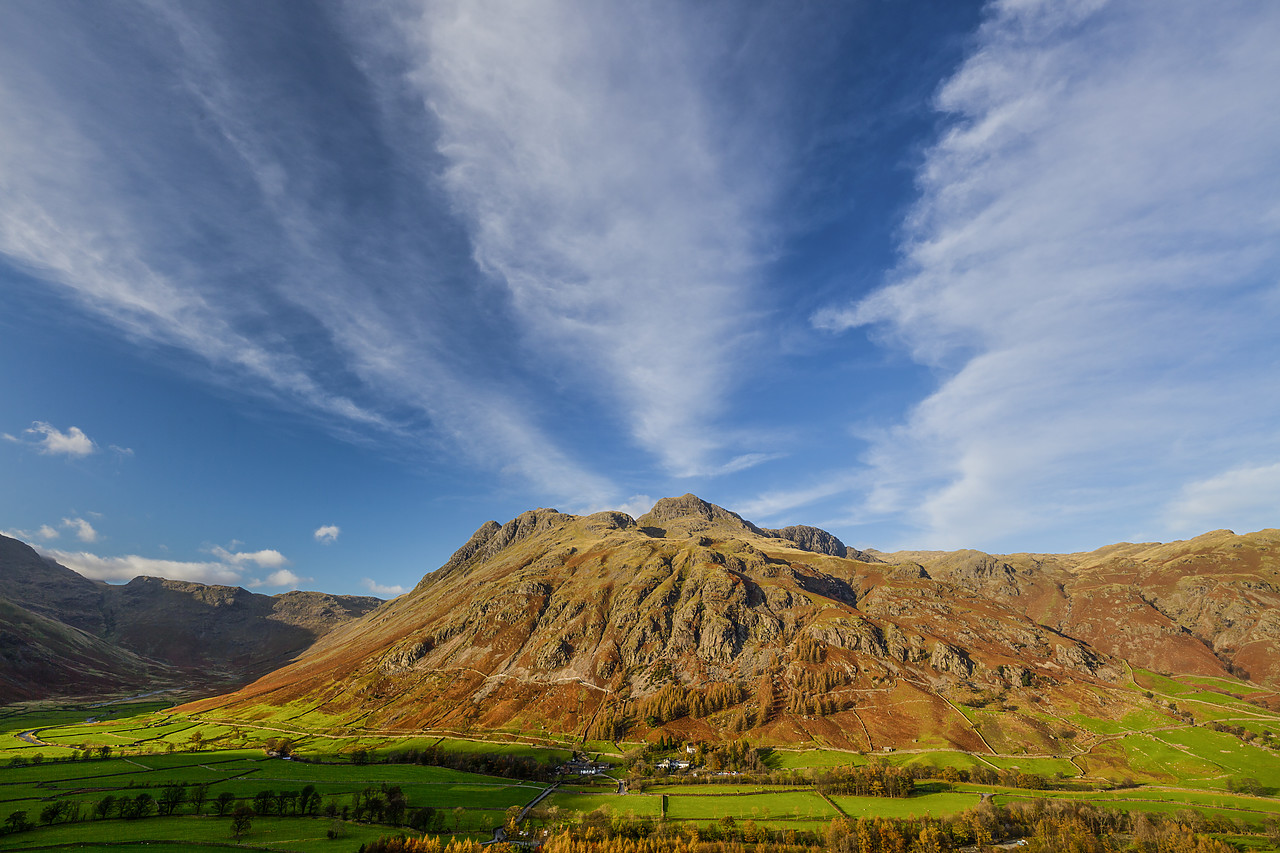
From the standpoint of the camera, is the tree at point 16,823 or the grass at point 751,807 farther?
the grass at point 751,807

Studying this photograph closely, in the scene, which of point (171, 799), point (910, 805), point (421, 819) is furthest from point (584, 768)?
point (171, 799)

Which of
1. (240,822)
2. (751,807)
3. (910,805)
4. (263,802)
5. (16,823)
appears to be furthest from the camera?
(910,805)

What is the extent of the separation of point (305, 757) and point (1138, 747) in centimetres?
28281

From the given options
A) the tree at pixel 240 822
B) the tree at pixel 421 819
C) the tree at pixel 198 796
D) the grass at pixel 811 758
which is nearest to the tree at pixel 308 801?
the tree at pixel 240 822

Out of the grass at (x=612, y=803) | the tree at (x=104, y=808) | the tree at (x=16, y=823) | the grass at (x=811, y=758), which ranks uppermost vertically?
the tree at (x=16, y=823)

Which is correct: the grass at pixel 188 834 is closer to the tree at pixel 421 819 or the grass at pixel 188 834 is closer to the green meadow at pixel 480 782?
the green meadow at pixel 480 782

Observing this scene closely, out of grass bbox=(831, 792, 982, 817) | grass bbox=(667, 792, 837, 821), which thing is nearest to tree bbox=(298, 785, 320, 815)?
grass bbox=(667, 792, 837, 821)

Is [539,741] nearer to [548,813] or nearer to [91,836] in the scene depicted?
[548,813]

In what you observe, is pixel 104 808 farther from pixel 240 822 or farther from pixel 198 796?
pixel 240 822

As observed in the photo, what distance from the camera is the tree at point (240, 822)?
95.9 metres

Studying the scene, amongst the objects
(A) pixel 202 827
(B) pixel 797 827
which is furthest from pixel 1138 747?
(A) pixel 202 827

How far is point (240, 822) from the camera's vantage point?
96625 mm

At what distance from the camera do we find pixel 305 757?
550 ft

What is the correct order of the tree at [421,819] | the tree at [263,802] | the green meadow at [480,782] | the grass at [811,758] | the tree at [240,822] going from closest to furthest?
the tree at [240,822] → the green meadow at [480,782] → the tree at [263,802] → the tree at [421,819] → the grass at [811,758]
